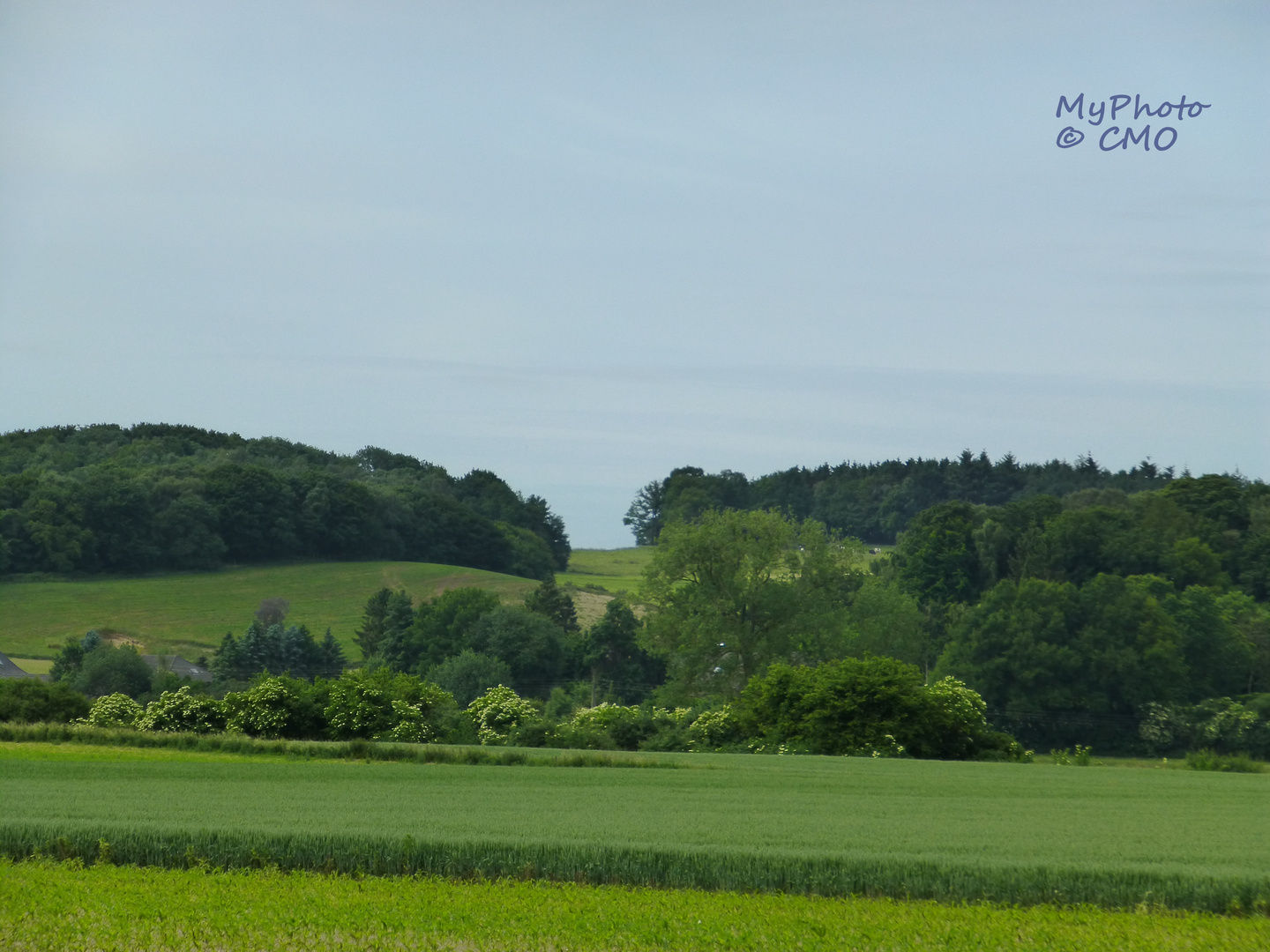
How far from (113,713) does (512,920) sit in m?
27.1

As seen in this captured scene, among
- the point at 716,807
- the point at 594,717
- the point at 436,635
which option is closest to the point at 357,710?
the point at 594,717

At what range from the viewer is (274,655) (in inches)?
2918

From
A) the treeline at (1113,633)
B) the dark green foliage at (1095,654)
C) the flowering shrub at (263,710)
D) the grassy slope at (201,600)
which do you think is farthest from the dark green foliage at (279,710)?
the grassy slope at (201,600)

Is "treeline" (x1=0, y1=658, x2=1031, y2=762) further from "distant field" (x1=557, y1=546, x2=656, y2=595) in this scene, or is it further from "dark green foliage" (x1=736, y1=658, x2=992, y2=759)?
"distant field" (x1=557, y1=546, x2=656, y2=595)

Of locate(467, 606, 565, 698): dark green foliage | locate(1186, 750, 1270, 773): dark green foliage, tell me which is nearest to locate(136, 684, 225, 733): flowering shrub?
locate(1186, 750, 1270, 773): dark green foliage

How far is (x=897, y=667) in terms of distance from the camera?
33906mm

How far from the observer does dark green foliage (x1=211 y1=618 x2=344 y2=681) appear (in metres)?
72.2

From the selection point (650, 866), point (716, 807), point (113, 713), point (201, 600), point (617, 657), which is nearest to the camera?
point (650, 866)

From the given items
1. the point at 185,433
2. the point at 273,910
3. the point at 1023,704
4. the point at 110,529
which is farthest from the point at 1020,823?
the point at 185,433

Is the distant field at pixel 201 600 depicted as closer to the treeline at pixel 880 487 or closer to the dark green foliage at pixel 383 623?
the dark green foliage at pixel 383 623

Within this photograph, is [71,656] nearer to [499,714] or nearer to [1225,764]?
[499,714]

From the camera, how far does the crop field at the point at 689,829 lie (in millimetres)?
12023

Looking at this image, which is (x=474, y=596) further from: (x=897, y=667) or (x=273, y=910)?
(x=273, y=910)

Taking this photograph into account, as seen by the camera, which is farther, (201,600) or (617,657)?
(201,600)
